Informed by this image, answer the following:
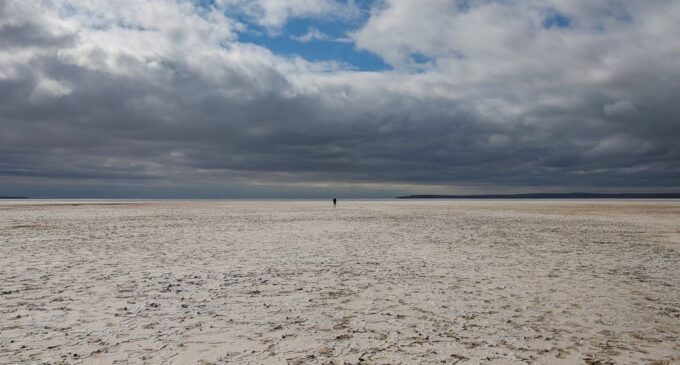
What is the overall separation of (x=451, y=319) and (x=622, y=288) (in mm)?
5661

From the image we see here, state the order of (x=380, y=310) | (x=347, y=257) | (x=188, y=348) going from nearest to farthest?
(x=188, y=348), (x=380, y=310), (x=347, y=257)

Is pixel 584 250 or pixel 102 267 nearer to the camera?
pixel 102 267

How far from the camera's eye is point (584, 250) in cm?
1767

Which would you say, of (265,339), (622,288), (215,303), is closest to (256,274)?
(215,303)

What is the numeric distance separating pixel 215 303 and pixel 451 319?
4765 mm

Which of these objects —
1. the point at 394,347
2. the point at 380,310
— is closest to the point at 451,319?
the point at 380,310

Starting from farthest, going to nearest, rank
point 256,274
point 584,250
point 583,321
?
1. point 584,250
2. point 256,274
3. point 583,321

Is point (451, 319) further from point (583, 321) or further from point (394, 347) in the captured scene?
point (583, 321)

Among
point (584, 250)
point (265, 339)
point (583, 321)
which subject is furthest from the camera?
point (584, 250)

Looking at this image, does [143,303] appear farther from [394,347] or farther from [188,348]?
[394,347]

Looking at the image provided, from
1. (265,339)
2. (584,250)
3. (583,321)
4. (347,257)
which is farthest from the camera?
(584,250)

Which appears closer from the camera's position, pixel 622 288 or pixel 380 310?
pixel 380 310

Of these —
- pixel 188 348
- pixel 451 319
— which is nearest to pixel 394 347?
pixel 451 319

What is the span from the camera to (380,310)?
8.43 m
